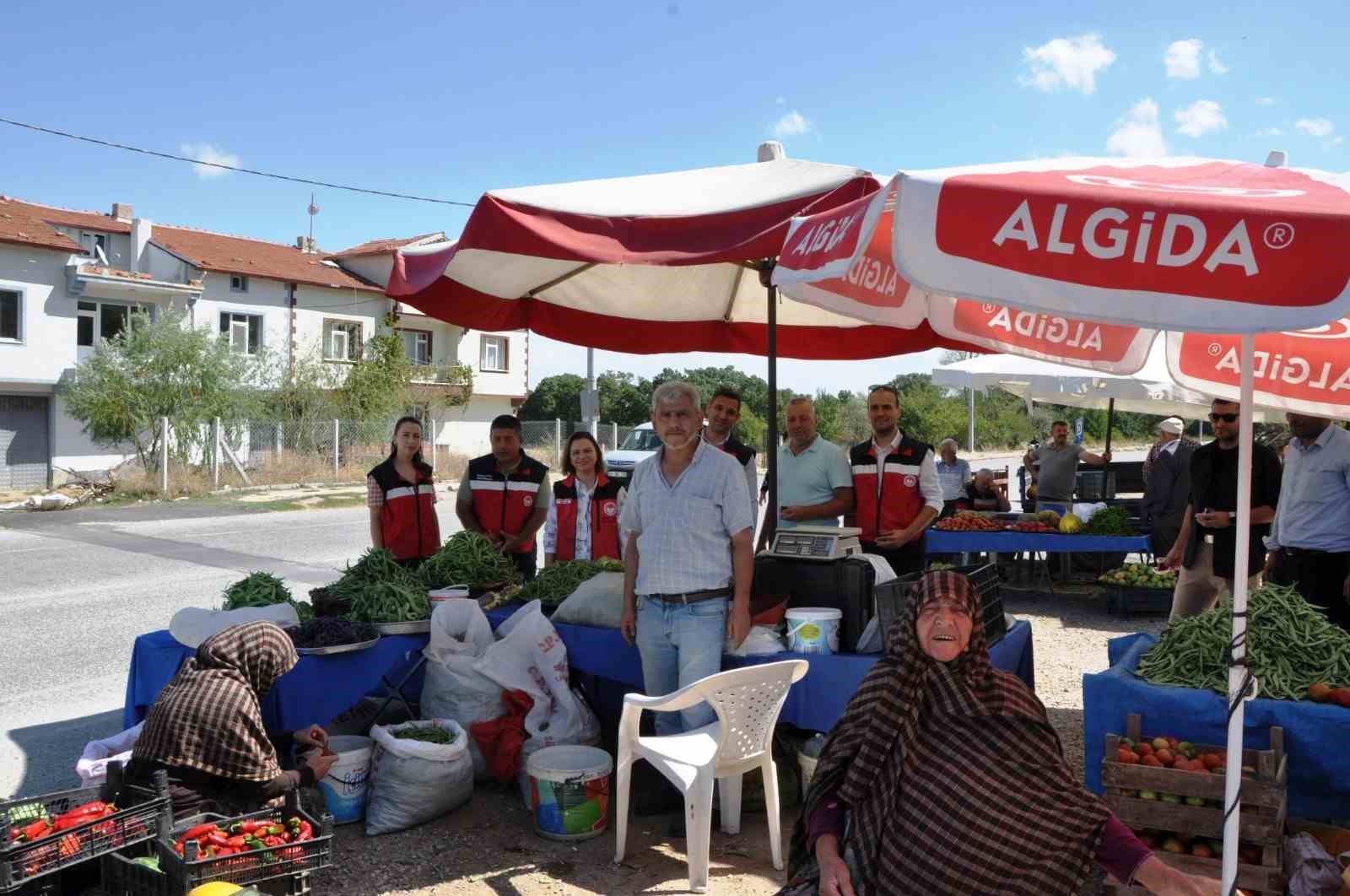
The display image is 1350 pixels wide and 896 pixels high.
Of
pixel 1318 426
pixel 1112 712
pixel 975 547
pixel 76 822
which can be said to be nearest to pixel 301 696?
pixel 76 822

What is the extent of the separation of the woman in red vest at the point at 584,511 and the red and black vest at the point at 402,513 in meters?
0.81

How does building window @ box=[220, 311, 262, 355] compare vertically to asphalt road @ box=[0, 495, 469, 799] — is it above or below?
above

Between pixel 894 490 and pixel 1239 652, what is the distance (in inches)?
141

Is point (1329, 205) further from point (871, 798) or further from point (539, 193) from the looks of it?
point (539, 193)

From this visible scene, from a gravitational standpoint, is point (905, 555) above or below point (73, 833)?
above

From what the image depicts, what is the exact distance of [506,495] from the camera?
665 cm

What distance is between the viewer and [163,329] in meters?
23.4

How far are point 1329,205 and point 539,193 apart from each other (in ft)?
10.7

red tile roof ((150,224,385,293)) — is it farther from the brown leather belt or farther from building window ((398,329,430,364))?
the brown leather belt


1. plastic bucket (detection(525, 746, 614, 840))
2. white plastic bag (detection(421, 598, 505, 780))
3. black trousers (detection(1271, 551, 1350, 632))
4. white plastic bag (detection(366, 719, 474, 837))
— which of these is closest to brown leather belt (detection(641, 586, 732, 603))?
plastic bucket (detection(525, 746, 614, 840))

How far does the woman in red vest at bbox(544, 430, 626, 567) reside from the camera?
21.9 ft

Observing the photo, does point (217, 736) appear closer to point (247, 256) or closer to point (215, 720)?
point (215, 720)

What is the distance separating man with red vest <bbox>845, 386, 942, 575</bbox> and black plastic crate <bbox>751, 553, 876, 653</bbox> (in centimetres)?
162

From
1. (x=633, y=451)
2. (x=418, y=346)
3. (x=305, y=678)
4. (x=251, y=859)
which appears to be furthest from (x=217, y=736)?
(x=418, y=346)
